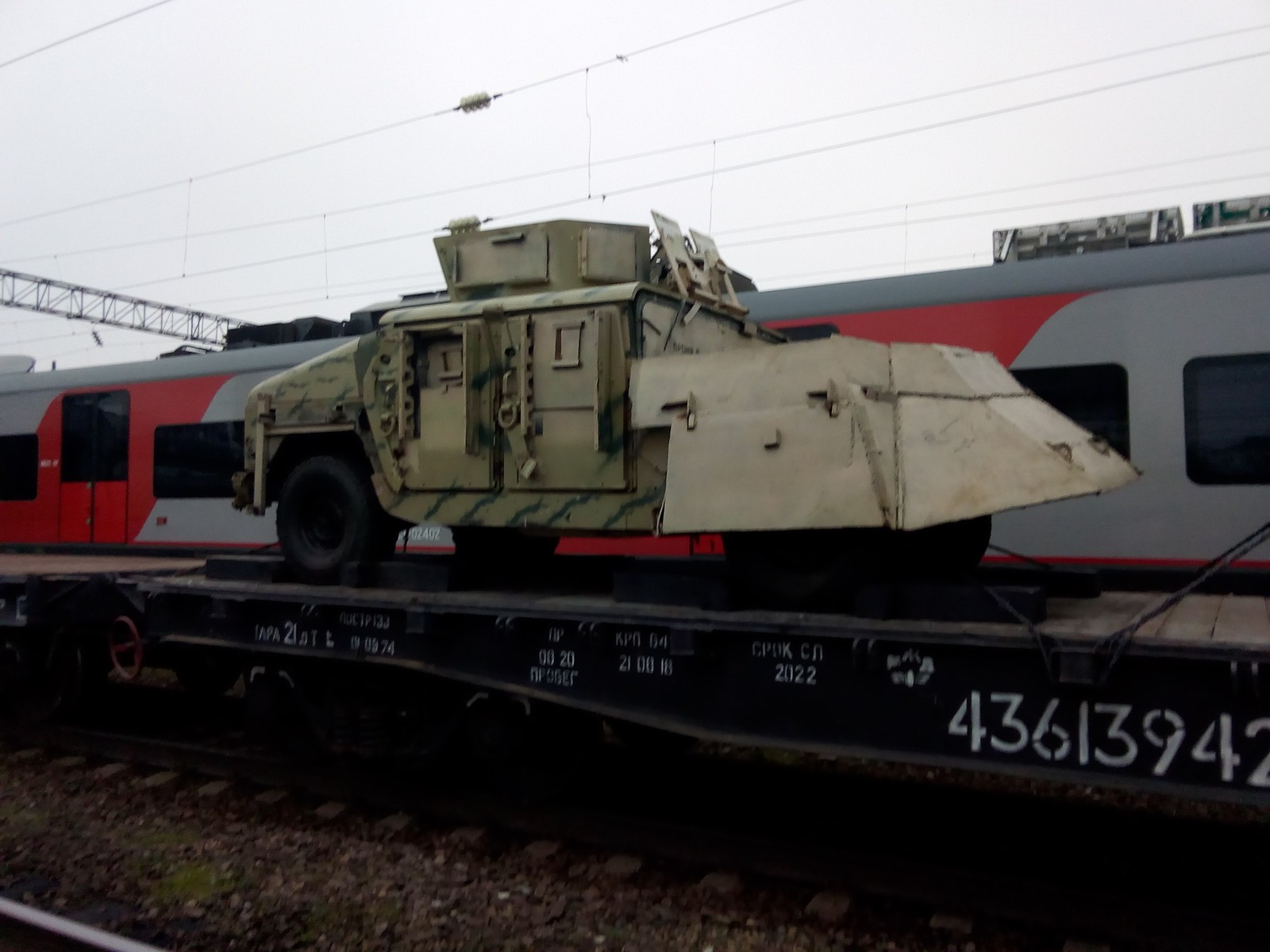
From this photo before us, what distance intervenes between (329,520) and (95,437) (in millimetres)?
8384

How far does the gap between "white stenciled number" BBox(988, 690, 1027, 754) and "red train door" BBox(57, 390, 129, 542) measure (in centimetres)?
1161

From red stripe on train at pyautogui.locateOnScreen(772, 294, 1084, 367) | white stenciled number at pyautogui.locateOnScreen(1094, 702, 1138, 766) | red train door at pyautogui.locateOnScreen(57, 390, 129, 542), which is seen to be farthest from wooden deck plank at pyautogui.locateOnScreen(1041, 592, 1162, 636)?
red train door at pyautogui.locateOnScreen(57, 390, 129, 542)

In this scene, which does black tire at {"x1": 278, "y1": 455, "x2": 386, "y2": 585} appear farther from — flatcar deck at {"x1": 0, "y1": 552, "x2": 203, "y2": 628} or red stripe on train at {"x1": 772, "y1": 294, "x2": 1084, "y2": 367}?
red stripe on train at {"x1": 772, "y1": 294, "x2": 1084, "y2": 367}

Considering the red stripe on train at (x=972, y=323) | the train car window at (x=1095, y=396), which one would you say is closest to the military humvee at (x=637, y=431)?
the red stripe on train at (x=972, y=323)

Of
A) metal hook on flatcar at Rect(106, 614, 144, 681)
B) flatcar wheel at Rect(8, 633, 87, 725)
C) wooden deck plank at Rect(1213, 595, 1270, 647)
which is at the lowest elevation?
flatcar wheel at Rect(8, 633, 87, 725)

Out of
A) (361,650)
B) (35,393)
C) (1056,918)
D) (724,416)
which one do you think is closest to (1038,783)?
(1056,918)

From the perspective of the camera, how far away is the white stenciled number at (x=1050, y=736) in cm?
379

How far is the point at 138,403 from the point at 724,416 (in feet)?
34.2

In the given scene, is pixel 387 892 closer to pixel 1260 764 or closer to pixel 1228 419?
pixel 1260 764

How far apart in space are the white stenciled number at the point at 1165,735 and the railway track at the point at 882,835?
1040mm

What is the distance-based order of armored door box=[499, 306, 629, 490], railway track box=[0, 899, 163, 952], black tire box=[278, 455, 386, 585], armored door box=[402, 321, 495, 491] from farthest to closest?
black tire box=[278, 455, 386, 585] → armored door box=[402, 321, 495, 491] → armored door box=[499, 306, 629, 490] → railway track box=[0, 899, 163, 952]

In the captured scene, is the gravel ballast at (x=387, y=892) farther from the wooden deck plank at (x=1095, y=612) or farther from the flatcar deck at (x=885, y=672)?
the wooden deck plank at (x=1095, y=612)

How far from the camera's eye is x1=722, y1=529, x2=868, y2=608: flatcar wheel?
14.8 feet

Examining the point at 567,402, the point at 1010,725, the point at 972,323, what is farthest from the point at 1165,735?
the point at 972,323
